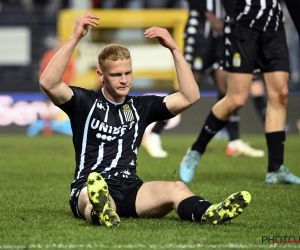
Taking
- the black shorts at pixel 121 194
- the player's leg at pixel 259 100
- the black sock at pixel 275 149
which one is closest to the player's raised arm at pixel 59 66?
the black shorts at pixel 121 194

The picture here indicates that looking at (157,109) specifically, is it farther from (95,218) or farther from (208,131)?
(208,131)

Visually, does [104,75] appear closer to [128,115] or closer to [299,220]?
[128,115]

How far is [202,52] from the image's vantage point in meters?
10.5

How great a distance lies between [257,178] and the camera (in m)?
7.88

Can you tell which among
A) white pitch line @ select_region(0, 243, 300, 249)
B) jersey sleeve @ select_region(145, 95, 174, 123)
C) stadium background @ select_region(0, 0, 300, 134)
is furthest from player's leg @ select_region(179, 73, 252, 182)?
stadium background @ select_region(0, 0, 300, 134)

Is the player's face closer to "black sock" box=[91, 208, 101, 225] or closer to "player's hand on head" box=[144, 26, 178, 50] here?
"player's hand on head" box=[144, 26, 178, 50]

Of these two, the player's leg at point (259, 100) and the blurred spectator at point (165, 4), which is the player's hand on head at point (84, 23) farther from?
the blurred spectator at point (165, 4)

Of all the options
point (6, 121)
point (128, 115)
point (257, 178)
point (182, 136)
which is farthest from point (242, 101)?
point (6, 121)

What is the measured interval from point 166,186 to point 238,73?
263cm

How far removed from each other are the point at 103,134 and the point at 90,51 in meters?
12.5

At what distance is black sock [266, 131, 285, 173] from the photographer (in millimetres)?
7363

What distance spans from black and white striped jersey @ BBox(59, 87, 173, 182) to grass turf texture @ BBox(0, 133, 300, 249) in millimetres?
343

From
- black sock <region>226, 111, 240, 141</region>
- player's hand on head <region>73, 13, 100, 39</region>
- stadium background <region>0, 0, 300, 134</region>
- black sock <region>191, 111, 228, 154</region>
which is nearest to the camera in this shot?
player's hand on head <region>73, 13, 100, 39</region>

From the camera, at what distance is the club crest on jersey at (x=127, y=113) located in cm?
524
